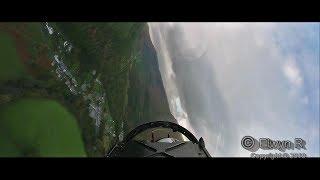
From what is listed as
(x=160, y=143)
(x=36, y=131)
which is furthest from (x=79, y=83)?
(x=160, y=143)

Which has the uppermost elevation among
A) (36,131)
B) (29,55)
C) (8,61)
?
(29,55)

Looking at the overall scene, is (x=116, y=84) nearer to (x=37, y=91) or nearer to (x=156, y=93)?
(x=156, y=93)

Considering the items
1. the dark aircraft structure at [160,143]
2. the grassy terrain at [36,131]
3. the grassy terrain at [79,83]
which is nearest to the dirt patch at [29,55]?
the grassy terrain at [79,83]

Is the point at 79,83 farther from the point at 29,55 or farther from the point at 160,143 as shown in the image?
the point at 160,143

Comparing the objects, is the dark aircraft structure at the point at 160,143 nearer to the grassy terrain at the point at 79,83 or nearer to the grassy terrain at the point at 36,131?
the grassy terrain at the point at 79,83

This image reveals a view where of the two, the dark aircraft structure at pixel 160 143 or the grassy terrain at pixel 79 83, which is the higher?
the grassy terrain at pixel 79 83

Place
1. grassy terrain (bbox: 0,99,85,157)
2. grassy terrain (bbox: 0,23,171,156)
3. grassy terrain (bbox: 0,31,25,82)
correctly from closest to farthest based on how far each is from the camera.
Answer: grassy terrain (bbox: 0,99,85,157) < grassy terrain (bbox: 0,23,171,156) < grassy terrain (bbox: 0,31,25,82)

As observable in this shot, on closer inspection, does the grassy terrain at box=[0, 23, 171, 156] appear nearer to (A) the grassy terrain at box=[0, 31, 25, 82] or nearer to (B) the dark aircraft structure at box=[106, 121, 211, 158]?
(A) the grassy terrain at box=[0, 31, 25, 82]

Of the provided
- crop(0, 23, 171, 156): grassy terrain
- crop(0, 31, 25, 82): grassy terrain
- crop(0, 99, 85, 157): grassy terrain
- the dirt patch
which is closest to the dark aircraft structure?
crop(0, 23, 171, 156): grassy terrain
